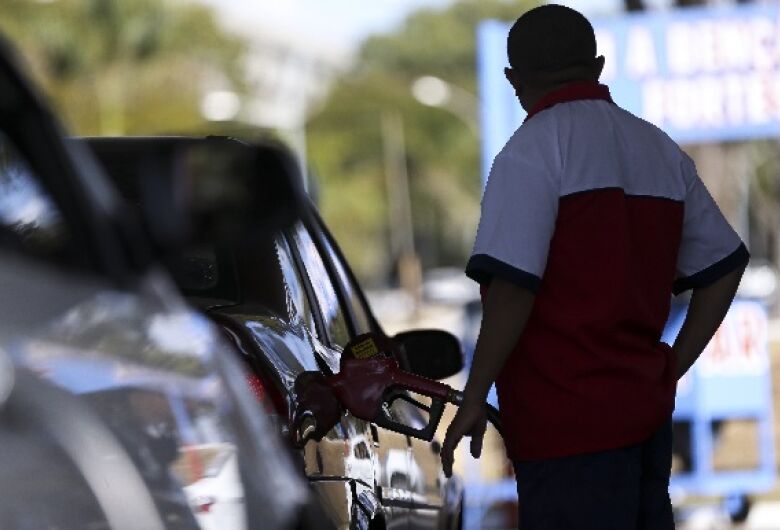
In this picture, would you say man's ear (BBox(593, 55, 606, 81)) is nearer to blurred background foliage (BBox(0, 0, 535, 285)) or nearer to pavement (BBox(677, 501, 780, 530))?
pavement (BBox(677, 501, 780, 530))

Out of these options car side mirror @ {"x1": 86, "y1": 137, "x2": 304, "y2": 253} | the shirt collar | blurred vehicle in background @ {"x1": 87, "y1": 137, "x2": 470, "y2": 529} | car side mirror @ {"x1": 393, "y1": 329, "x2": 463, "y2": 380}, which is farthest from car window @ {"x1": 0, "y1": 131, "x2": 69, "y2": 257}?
car side mirror @ {"x1": 393, "y1": 329, "x2": 463, "y2": 380}

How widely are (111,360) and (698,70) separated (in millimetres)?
12758

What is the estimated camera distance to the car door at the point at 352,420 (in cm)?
500

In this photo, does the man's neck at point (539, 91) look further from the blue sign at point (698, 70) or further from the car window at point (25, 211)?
the blue sign at point (698, 70)

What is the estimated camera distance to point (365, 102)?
10494 cm

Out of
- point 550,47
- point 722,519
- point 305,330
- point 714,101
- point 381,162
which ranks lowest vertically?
point 381,162

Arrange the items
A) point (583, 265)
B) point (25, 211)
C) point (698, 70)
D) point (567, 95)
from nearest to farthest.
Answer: point (25, 211) < point (583, 265) < point (567, 95) < point (698, 70)

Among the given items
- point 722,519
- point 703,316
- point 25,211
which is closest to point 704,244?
point 703,316

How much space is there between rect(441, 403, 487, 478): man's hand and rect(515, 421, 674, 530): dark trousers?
17cm

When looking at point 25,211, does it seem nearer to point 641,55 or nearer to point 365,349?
point 365,349

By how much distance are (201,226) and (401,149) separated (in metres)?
107

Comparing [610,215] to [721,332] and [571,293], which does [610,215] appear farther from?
[721,332]

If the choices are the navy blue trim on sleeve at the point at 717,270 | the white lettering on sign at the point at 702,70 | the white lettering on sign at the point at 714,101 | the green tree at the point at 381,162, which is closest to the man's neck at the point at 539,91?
the navy blue trim on sleeve at the point at 717,270

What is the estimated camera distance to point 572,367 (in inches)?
189
